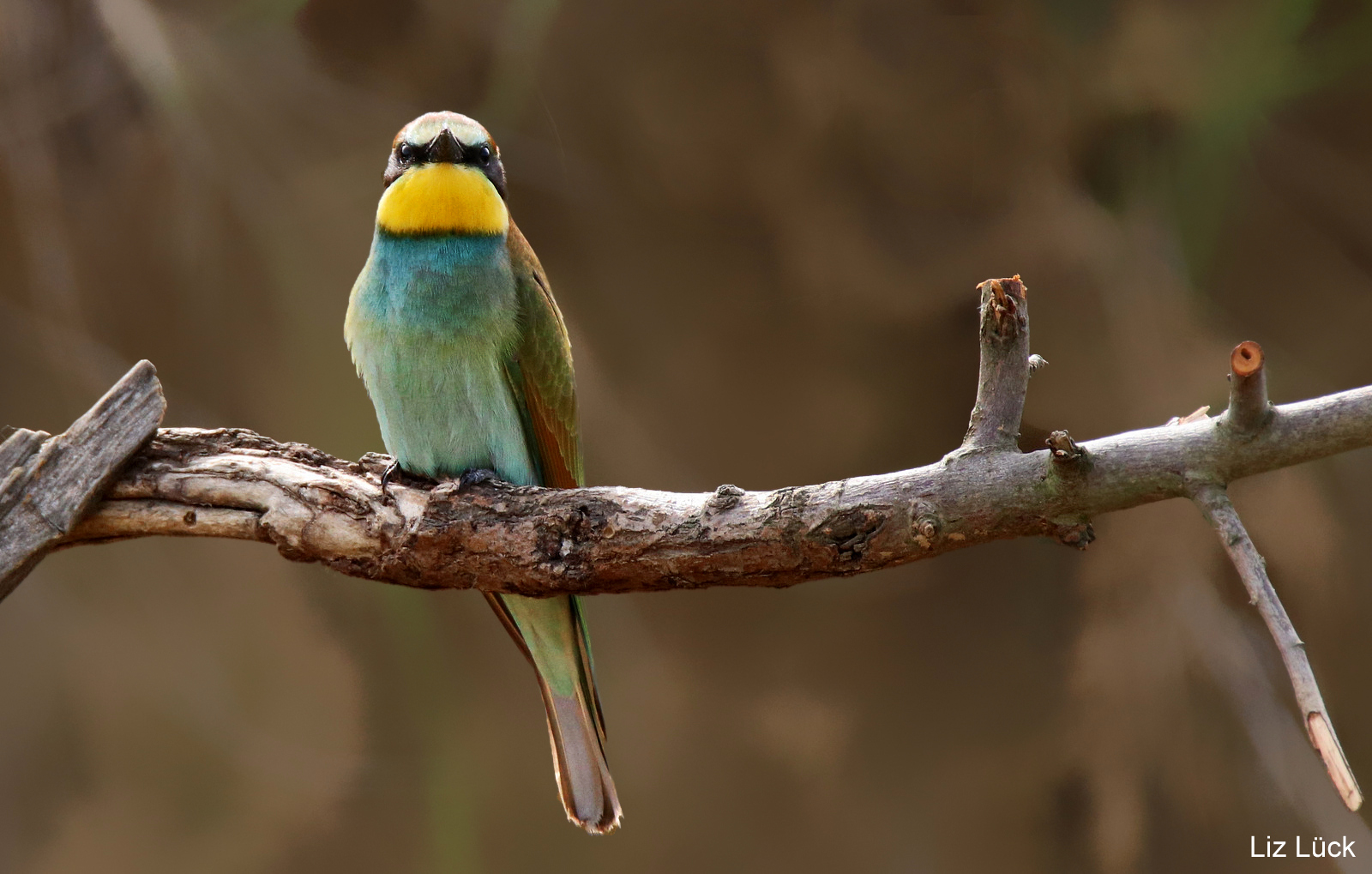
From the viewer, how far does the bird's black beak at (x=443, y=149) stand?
1.80 meters

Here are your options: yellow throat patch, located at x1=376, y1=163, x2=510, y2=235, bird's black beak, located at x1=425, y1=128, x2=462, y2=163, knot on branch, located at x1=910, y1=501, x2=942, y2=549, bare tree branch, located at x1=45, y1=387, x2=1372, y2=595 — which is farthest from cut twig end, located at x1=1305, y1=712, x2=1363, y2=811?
bird's black beak, located at x1=425, y1=128, x2=462, y2=163

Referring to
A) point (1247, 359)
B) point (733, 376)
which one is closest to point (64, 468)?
point (1247, 359)

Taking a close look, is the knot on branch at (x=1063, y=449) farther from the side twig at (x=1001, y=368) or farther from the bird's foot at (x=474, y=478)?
the bird's foot at (x=474, y=478)

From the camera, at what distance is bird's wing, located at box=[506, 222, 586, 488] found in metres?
1.77

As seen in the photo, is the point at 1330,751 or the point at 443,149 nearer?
the point at 1330,751

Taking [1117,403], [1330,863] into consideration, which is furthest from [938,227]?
[1330,863]

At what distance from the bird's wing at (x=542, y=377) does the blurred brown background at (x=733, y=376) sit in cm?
110

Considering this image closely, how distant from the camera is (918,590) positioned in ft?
9.61

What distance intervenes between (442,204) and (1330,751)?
146 centimetres

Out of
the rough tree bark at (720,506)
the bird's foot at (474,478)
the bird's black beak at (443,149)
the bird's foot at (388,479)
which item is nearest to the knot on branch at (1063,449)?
the rough tree bark at (720,506)

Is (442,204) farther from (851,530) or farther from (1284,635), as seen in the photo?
(1284,635)

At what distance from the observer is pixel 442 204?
69.1 inches

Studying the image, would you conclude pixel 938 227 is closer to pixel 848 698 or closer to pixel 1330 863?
pixel 848 698

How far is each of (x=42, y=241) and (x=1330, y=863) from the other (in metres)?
3.86
